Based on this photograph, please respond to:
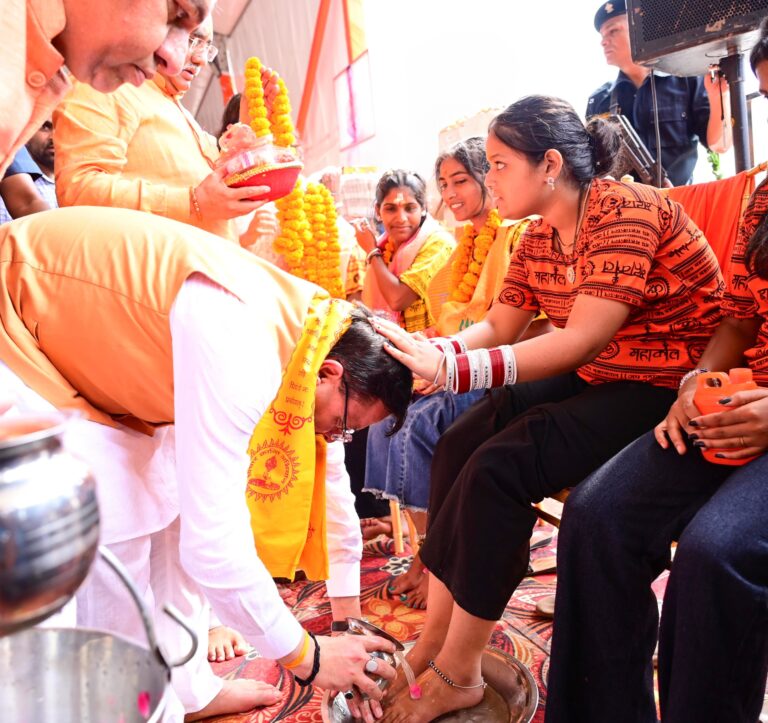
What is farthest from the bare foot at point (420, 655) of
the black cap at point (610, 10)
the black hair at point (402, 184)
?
the black cap at point (610, 10)

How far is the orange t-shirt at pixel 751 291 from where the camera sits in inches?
50.9

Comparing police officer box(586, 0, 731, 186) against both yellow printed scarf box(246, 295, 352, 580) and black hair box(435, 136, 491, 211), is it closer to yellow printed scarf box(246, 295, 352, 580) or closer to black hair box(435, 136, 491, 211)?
black hair box(435, 136, 491, 211)

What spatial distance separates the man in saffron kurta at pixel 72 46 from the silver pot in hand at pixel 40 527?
1.70 ft

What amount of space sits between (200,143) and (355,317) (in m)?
1.02

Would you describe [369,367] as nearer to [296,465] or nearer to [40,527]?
[296,465]

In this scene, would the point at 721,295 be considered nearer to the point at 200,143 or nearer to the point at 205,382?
the point at 205,382

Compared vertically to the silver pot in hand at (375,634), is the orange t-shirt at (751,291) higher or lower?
higher

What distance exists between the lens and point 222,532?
100 cm

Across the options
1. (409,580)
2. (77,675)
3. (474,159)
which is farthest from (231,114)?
(77,675)

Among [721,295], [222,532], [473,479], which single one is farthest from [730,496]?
[222,532]

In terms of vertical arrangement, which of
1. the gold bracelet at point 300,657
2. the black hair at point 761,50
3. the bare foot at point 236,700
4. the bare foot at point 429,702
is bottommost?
the bare foot at point 236,700

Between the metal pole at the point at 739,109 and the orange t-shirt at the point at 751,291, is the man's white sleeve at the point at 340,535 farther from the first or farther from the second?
the metal pole at the point at 739,109

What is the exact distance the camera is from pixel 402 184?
3.14 meters

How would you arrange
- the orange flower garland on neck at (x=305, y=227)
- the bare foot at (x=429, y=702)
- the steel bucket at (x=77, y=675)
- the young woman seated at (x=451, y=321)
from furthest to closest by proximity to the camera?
1. the orange flower garland on neck at (x=305, y=227)
2. the young woman seated at (x=451, y=321)
3. the bare foot at (x=429, y=702)
4. the steel bucket at (x=77, y=675)
